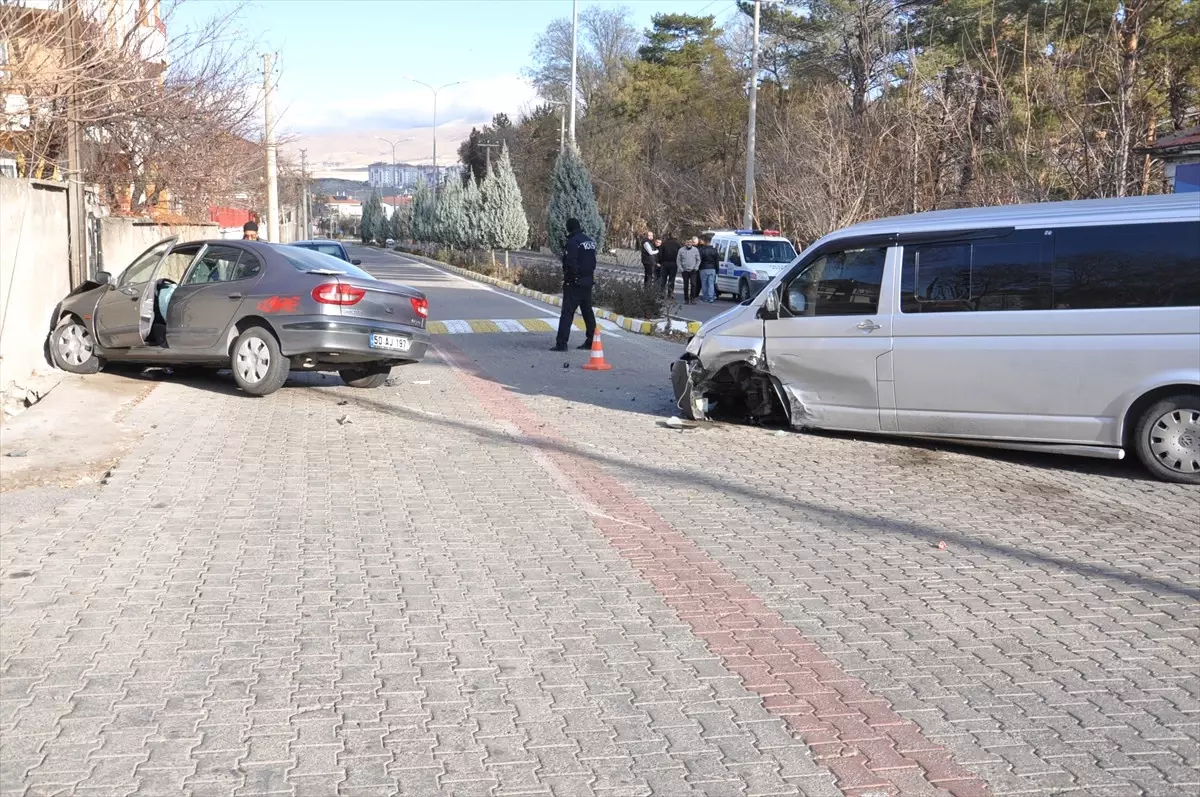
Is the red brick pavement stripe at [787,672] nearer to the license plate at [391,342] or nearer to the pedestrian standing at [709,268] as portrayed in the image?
the license plate at [391,342]

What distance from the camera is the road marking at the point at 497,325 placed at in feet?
68.6

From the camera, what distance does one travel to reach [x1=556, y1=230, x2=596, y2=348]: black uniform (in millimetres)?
16188

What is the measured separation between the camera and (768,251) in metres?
31.5

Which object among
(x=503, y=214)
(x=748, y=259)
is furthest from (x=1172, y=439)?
(x=503, y=214)

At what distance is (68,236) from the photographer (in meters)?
14.5

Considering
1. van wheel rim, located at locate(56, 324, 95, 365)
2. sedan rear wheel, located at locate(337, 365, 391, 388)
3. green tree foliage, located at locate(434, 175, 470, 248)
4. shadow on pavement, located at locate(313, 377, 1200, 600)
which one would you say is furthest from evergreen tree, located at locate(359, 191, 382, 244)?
shadow on pavement, located at locate(313, 377, 1200, 600)

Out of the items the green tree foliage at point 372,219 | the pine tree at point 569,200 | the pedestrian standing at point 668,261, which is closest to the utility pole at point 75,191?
the pedestrian standing at point 668,261

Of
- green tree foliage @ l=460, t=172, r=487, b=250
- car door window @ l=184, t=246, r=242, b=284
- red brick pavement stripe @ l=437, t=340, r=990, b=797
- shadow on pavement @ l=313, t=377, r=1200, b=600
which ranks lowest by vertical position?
red brick pavement stripe @ l=437, t=340, r=990, b=797

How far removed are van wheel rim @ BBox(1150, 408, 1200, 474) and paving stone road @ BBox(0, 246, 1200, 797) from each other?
0.84 feet

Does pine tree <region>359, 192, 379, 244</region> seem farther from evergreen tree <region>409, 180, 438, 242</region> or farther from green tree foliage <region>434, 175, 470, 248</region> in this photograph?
green tree foliage <region>434, 175, 470, 248</region>

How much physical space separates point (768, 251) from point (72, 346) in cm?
2147

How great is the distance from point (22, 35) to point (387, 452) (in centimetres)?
806

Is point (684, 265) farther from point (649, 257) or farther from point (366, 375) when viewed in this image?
point (366, 375)

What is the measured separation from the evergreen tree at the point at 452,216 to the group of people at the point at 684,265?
2568 cm
